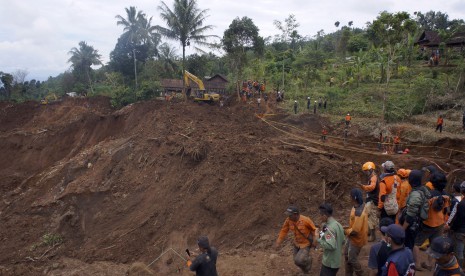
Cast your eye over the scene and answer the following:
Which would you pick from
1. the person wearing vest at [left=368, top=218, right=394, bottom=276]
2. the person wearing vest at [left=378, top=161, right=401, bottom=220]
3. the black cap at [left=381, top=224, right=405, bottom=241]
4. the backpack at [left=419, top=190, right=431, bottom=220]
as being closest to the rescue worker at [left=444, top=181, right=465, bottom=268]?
the backpack at [left=419, top=190, right=431, bottom=220]

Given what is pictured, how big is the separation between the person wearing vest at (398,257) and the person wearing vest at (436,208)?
1888mm

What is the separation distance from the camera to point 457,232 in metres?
4.86

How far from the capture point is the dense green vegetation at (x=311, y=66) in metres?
18.7

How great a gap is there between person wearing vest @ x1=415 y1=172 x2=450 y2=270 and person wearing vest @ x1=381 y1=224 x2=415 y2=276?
189 cm

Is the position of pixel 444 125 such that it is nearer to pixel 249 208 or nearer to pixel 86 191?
pixel 249 208

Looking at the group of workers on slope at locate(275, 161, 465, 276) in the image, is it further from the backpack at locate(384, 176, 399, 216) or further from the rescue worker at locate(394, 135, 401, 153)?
the rescue worker at locate(394, 135, 401, 153)

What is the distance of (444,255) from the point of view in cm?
331

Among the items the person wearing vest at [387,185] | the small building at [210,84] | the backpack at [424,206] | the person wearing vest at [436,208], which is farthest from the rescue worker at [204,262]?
the small building at [210,84]

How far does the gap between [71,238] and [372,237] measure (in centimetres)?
886

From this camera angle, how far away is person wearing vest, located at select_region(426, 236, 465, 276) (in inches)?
129

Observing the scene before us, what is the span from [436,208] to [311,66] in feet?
86.0

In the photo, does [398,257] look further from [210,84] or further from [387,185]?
[210,84]

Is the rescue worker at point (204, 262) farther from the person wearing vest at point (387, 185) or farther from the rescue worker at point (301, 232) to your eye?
the person wearing vest at point (387, 185)

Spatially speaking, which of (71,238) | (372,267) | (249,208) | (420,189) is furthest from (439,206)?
(71,238)
